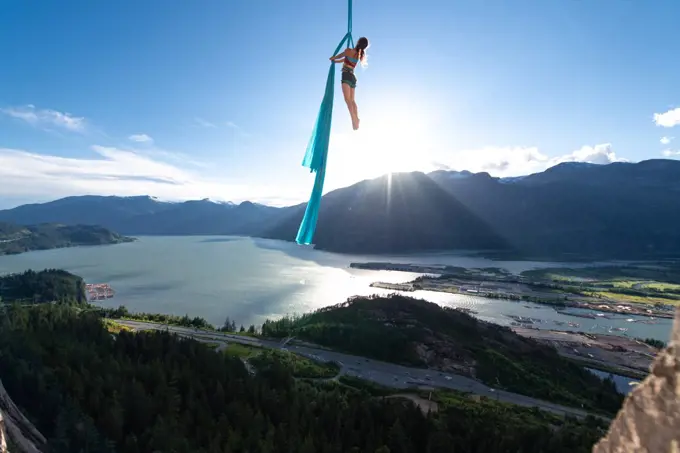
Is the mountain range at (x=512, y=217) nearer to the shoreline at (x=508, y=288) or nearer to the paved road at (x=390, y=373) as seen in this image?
the shoreline at (x=508, y=288)

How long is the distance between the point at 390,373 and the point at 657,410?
32.7 meters

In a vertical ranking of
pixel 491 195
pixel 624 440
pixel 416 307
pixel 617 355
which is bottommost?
pixel 617 355

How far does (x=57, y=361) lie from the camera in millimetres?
17109

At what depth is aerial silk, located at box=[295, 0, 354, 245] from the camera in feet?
16.8

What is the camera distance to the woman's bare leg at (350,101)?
4.98m

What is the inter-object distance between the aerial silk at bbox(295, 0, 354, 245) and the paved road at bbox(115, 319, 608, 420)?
26.6 m

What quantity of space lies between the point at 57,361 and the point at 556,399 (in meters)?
31.1

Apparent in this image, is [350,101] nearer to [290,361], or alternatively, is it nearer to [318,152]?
[318,152]

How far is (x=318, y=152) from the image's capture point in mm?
5258

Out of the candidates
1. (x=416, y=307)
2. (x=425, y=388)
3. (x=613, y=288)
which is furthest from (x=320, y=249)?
(x=425, y=388)

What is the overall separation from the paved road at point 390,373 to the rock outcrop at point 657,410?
28979mm

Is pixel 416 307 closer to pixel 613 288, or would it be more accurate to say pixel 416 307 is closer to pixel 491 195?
pixel 613 288

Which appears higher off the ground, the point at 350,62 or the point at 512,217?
the point at 512,217

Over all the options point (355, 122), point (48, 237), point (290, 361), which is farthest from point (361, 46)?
point (48, 237)
